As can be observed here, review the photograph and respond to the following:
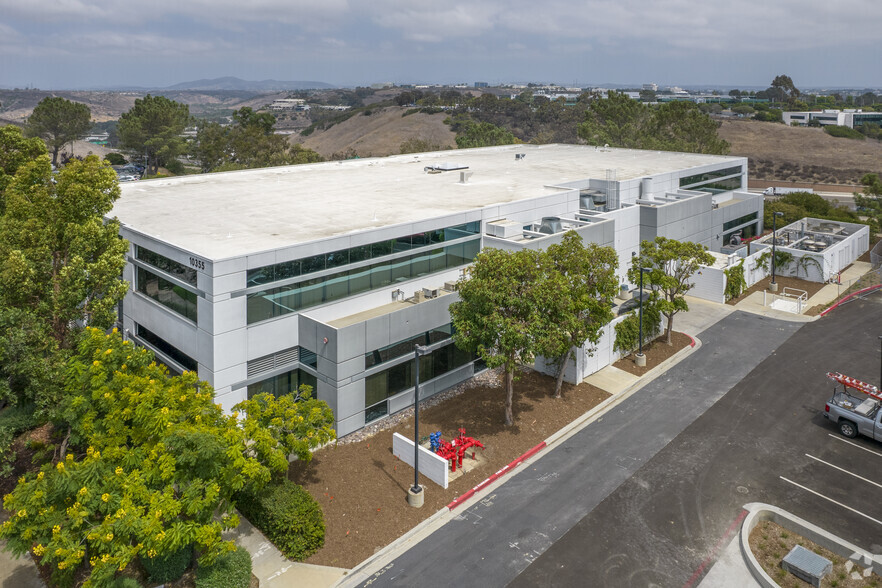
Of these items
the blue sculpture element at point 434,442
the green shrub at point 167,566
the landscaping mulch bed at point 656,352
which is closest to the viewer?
the green shrub at point 167,566

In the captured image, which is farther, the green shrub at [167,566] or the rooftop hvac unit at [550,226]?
the rooftop hvac unit at [550,226]

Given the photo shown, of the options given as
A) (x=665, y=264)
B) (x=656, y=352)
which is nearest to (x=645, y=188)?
(x=665, y=264)

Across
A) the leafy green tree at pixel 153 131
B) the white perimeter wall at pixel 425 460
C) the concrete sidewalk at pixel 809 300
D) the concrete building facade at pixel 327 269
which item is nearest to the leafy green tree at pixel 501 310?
the concrete building facade at pixel 327 269

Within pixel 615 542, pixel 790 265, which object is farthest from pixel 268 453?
pixel 790 265

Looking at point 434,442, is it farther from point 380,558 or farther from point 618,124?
point 618,124

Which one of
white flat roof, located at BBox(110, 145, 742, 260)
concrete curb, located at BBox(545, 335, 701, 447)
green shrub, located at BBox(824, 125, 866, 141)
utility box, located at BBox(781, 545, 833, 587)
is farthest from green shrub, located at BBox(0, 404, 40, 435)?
green shrub, located at BBox(824, 125, 866, 141)

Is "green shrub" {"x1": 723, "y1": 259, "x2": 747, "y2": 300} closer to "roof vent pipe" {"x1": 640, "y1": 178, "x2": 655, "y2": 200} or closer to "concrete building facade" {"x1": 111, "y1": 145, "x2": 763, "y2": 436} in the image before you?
"concrete building facade" {"x1": 111, "y1": 145, "x2": 763, "y2": 436}

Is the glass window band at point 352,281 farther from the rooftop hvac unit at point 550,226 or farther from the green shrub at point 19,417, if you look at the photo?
the green shrub at point 19,417
